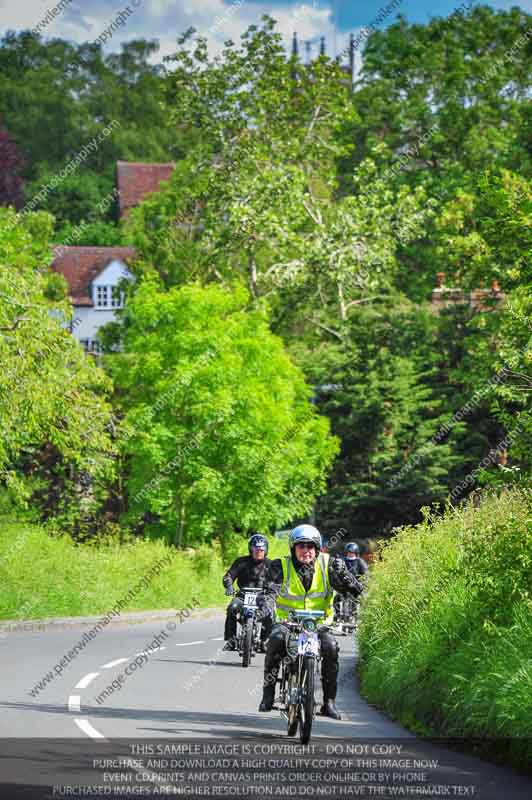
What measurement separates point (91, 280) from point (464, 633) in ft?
239

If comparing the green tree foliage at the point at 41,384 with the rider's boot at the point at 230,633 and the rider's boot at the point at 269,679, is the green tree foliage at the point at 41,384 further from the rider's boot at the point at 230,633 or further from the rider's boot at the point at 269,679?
the rider's boot at the point at 269,679

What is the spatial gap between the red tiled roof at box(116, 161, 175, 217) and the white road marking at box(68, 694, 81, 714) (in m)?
77.9

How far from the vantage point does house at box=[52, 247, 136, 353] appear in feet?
279

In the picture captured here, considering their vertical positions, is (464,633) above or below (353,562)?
below

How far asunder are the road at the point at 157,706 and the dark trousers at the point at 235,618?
0.47 meters

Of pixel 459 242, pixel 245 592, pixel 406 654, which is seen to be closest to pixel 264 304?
pixel 459 242

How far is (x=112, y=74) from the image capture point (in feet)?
355

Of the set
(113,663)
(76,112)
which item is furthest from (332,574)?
(76,112)

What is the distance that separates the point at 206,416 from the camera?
151ft

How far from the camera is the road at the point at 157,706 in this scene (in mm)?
11922

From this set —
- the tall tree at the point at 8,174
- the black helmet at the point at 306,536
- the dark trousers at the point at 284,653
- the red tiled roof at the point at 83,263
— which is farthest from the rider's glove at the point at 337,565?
the red tiled roof at the point at 83,263

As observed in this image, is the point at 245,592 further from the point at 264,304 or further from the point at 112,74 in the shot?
the point at 112,74

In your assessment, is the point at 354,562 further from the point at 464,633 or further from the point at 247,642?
the point at 464,633

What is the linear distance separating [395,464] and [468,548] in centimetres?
3937
